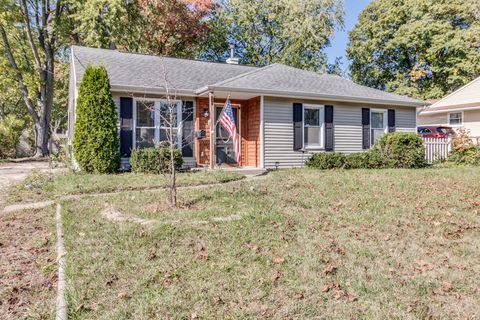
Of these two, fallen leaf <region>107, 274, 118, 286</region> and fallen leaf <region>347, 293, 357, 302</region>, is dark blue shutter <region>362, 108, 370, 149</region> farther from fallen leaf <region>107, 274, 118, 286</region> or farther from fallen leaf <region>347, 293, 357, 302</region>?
fallen leaf <region>107, 274, 118, 286</region>

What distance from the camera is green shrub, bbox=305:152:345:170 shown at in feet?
40.0

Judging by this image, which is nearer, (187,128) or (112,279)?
(112,279)

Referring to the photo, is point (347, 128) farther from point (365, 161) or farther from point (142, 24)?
point (142, 24)

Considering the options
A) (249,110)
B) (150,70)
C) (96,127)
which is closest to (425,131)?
(249,110)

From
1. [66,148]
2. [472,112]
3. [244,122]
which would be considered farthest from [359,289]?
[472,112]

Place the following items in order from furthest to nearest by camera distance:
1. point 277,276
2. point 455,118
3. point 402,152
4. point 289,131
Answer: point 455,118, point 289,131, point 402,152, point 277,276

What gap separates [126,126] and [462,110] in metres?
22.0

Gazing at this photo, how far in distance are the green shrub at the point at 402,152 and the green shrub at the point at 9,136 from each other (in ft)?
67.7

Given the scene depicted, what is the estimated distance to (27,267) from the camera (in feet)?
13.3

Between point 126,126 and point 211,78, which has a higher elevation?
point 211,78

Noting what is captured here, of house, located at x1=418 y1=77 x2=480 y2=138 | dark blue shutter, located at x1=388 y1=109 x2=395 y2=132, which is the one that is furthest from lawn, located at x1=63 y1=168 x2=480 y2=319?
house, located at x1=418 y1=77 x2=480 y2=138

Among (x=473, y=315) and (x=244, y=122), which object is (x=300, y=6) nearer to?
(x=244, y=122)

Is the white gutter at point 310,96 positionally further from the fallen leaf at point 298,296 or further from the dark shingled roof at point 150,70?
the fallen leaf at point 298,296

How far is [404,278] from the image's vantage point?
3734mm
